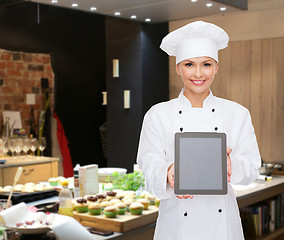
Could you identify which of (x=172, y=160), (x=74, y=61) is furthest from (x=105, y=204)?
(x=74, y=61)

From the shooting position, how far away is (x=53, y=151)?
6.64 m

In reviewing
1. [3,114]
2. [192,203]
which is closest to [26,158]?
[3,114]

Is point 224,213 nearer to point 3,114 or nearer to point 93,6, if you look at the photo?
point 93,6

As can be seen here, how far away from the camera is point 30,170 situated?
16.0ft

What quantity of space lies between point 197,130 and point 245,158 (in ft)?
0.55

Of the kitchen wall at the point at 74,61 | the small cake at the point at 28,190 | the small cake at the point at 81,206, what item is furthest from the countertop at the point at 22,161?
the small cake at the point at 81,206

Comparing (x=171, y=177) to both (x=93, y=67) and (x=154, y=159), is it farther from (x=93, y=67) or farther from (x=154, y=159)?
(x=93, y=67)

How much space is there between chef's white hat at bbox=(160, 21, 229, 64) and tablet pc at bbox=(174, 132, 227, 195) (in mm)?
261

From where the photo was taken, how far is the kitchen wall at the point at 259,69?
4.77 metres

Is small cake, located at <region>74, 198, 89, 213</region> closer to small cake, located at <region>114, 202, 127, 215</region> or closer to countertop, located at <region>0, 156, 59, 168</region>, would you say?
small cake, located at <region>114, 202, 127, 215</region>

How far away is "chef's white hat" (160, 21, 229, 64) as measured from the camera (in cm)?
142

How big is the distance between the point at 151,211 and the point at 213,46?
138cm

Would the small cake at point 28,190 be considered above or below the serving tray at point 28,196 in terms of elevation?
above

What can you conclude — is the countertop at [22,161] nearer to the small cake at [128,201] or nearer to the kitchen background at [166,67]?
the kitchen background at [166,67]
